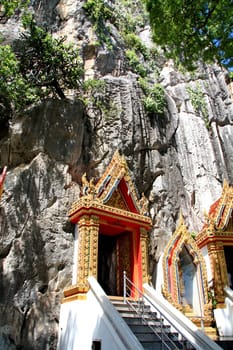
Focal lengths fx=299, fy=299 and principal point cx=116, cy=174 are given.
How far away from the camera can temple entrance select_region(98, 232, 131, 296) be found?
395 inches

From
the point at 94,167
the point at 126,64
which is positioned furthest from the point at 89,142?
the point at 126,64

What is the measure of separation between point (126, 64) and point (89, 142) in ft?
22.4

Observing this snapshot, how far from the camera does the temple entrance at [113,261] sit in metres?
10.0

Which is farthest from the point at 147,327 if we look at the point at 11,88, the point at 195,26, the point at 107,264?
the point at 11,88

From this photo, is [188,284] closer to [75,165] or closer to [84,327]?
[84,327]

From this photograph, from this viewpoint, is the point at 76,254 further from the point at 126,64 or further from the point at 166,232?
the point at 126,64

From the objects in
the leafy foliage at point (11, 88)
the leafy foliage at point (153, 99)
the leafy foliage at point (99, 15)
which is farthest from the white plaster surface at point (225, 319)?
the leafy foliage at point (99, 15)

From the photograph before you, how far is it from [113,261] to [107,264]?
0.38 metres

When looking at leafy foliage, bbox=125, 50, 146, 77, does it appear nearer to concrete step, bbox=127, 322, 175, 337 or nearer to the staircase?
the staircase

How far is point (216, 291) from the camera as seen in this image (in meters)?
10.6

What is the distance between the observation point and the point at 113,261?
1045 cm

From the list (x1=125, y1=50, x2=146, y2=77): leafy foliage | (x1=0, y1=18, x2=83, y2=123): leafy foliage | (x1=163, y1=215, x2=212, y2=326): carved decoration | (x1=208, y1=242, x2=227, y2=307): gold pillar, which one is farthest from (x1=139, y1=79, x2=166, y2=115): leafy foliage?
(x1=208, y1=242, x2=227, y2=307): gold pillar

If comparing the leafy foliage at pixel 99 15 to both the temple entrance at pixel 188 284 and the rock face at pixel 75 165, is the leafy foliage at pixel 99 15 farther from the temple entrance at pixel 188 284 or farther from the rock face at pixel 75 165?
the temple entrance at pixel 188 284

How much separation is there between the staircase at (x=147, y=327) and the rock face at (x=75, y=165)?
2006mm
